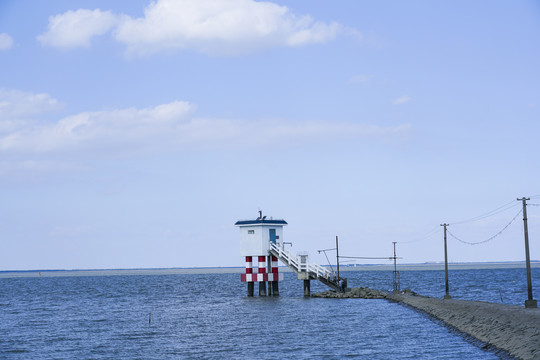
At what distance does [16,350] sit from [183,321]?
494 inches

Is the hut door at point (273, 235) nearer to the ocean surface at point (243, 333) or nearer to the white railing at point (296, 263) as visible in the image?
the white railing at point (296, 263)

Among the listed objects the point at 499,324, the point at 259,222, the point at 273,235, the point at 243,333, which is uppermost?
the point at 259,222

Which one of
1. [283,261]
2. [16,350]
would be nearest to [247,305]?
[283,261]

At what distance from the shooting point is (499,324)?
28.3 metres

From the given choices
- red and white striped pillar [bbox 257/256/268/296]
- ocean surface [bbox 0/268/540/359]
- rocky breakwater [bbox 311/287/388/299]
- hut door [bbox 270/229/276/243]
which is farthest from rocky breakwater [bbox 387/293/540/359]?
hut door [bbox 270/229/276/243]

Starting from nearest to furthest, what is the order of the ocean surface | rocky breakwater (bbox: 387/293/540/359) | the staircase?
1. rocky breakwater (bbox: 387/293/540/359)
2. the ocean surface
3. the staircase

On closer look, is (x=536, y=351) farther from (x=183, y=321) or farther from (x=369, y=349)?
(x=183, y=321)

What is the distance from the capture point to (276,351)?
2794cm

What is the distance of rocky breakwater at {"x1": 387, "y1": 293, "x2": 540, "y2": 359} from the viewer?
76.6 ft

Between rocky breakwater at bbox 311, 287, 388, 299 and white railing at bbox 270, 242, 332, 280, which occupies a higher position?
white railing at bbox 270, 242, 332, 280

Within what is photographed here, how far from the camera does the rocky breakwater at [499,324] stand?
23344 millimetres

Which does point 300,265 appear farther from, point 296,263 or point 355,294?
point 355,294

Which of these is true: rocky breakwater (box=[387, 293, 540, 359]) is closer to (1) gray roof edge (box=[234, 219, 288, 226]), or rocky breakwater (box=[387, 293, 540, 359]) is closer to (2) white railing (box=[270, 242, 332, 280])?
(2) white railing (box=[270, 242, 332, 280])

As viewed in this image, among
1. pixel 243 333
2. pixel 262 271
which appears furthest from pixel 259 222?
pixel 243 333
